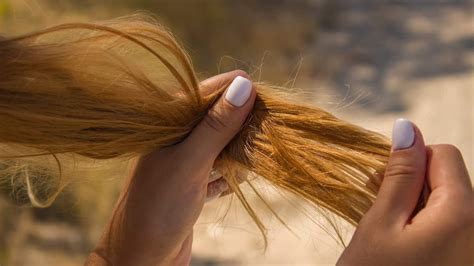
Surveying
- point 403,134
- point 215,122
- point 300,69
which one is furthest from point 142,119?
point 300,69

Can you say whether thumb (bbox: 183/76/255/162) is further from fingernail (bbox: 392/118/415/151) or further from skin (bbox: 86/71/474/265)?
fingernail (bbox: 392/118/415/151)

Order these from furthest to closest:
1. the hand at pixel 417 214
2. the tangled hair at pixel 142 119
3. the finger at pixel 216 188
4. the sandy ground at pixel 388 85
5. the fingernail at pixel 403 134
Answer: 1. the sandy ground at pixel 388 85
2. the finger at pixel 216 188
3. the tangled hair at pixel 142 119
4. the fingernail at pixel 403 134
5. the hand at pixel 417 214

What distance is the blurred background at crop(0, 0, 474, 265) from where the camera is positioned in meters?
4.31

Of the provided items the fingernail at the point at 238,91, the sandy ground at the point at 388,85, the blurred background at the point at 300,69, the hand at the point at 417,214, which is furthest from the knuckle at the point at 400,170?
the sandy ground at the point at 388,85

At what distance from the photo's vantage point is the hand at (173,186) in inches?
50.9

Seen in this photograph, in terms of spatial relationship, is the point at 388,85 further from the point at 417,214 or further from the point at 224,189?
the point at 417,214

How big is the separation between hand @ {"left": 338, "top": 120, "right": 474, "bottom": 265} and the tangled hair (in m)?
0.11

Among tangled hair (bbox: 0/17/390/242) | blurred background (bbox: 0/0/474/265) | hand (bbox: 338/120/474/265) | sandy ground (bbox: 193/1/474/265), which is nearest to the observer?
hand (bbox: 338/120/474/265)

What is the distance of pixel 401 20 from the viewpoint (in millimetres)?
8391

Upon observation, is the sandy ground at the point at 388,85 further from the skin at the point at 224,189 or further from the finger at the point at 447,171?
the finger at the point at 447,171

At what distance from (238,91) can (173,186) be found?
0.18 metres

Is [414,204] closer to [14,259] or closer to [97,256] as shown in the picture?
[97,256]

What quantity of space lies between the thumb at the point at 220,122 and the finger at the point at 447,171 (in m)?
0.32

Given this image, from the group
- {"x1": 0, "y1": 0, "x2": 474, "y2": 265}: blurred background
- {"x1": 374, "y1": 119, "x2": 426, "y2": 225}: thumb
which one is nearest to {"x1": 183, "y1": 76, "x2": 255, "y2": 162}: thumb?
{"x1": 374, "y1": 119, "x2": 426, "y2": 225}: thumb
